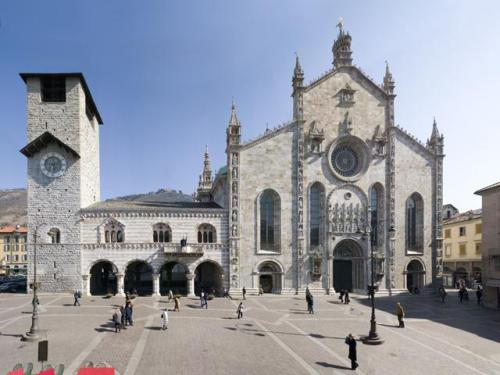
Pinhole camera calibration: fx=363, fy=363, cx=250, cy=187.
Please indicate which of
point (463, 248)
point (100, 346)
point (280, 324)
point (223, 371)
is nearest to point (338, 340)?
point (280, 324)

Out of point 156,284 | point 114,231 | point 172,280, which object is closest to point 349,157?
point 156,284

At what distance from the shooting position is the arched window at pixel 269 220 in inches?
1649

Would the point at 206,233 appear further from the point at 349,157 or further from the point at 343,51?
the point at 343,51

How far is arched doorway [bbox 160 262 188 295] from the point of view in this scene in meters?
47.3

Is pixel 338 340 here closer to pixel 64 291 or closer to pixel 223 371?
pixel 223 371

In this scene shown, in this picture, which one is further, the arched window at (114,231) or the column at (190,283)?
the column at (190,283)

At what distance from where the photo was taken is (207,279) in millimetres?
52344

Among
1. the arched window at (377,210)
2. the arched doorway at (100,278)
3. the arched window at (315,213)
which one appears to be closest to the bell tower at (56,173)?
the arched doorway at (100,278)

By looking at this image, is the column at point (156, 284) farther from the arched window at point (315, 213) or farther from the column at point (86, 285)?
the arched window at point (315, 213)

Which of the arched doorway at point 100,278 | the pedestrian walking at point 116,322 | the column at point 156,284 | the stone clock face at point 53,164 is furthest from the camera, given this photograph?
the arched doorway at point 100,278

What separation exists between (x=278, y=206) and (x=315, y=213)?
469 centimetres

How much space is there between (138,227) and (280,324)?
20.2 m

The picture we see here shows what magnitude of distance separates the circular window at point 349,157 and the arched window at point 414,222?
7.55 m

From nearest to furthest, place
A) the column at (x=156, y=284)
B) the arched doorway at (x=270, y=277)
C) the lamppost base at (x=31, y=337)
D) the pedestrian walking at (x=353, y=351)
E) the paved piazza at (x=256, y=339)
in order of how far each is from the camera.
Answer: the pedestrian walking at (x=353, y=351) → the paved piazza at (x=256, y=339) → the lamppost base at (x=31, y=337) → the column at (x=156, y=284) → the arched doorway at (x=270, y=277)
